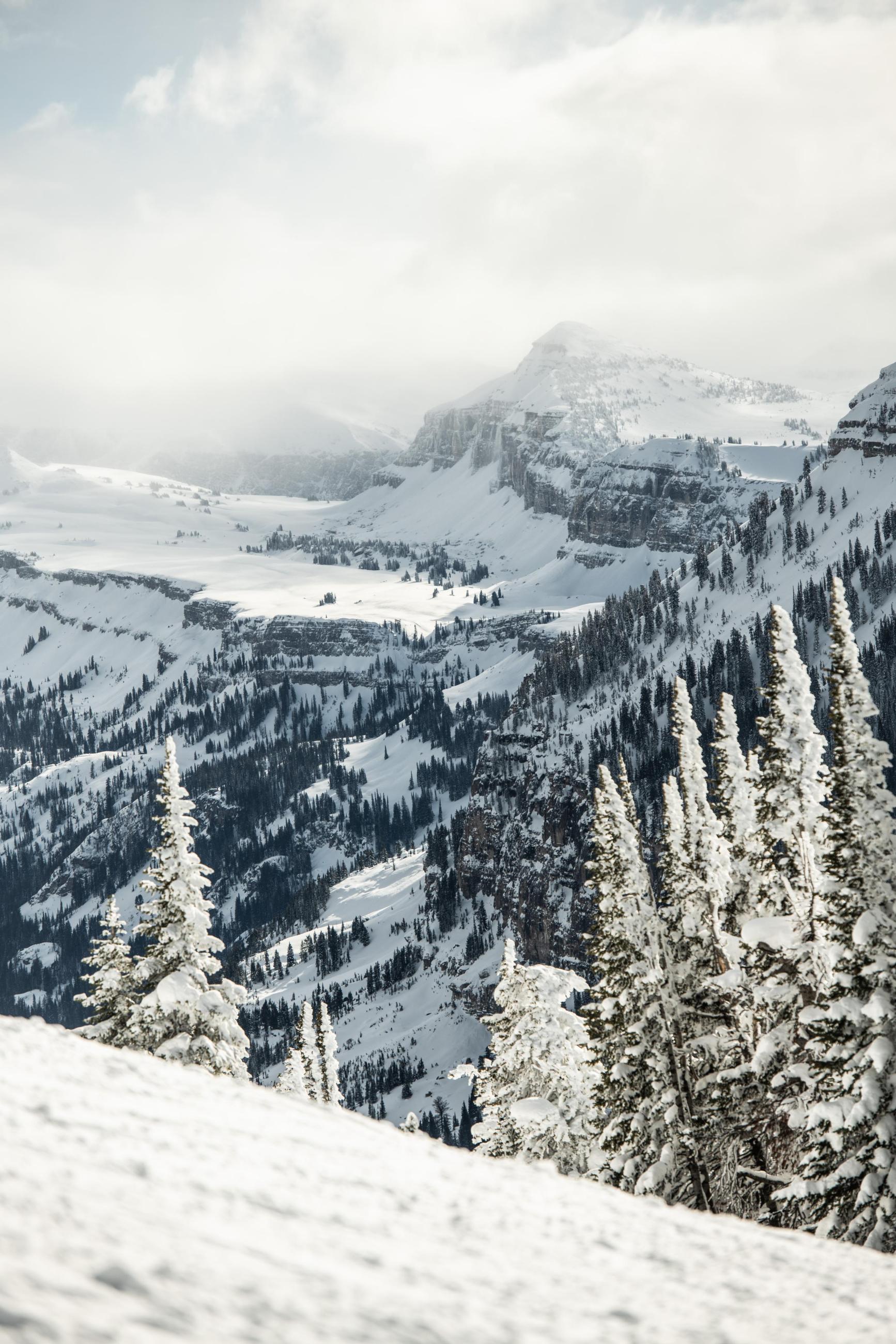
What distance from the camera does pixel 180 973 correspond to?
32.8 m

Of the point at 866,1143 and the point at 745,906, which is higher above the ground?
the point at 745,906

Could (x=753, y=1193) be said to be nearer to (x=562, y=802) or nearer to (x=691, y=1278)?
(x=691, y=1278)

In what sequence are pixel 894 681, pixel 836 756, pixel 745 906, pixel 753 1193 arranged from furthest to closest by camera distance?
pixel 894 681 < pixel 745 906 < pixel 753 1193 < pixel 836 756

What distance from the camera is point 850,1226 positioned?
76.5 feet

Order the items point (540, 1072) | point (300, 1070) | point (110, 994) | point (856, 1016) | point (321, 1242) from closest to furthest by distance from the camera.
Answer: point (321, 1242) → point (856, 1016) → point (110, 994) → point (540, 1072) → point (300, 1070)

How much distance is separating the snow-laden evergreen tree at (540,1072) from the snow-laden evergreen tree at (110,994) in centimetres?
1375

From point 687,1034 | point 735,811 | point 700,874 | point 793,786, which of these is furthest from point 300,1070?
point 793,786

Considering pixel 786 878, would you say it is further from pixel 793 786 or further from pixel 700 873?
pixel 700 873

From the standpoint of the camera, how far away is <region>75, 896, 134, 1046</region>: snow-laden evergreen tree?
34.2 m

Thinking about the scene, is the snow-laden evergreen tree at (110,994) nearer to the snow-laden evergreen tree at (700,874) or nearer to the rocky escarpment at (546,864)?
the snow-laden evergreen tree at (700,874)

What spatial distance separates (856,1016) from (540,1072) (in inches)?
701

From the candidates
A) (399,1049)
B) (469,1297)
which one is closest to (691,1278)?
(469,1297)

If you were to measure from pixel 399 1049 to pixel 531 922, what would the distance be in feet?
98.8

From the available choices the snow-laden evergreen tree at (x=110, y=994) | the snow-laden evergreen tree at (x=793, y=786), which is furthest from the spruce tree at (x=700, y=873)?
the snow-laden evergreen tree at (x=110, y=994)
